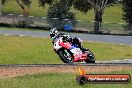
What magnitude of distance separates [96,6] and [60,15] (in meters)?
4.36

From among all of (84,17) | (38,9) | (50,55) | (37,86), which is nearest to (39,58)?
(50,55)

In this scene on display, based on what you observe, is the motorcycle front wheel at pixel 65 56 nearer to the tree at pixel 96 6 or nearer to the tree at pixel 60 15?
the tree at pixel 96 6

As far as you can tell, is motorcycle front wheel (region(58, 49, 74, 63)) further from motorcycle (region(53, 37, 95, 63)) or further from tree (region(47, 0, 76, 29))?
tree (region(47, 0, 76, 29))

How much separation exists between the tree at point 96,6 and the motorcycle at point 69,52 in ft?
92.5

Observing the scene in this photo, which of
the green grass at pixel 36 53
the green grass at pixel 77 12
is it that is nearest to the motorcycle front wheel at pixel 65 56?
the green grass at pixel 36 53

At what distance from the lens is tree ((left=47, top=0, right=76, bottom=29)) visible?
43.3m

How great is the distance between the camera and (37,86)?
10.3m

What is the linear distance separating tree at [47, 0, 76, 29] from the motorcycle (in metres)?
28.6

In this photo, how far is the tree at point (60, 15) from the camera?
4328cm

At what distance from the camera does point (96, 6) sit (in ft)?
154

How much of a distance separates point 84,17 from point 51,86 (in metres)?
63.0

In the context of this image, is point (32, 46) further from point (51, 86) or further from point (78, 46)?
point (51, 86)

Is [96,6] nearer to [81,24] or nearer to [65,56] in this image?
[81,24]

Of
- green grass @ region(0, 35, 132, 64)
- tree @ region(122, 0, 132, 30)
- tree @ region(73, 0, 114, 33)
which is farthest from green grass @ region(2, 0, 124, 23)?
green grass @ region(0, 35, 132, 64)
